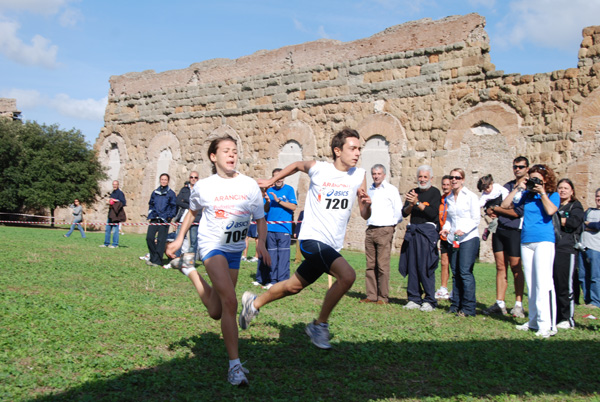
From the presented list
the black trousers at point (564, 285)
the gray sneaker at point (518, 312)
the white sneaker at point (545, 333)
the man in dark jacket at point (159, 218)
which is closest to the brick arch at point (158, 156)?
the man in dark jacket at point (159, 218)

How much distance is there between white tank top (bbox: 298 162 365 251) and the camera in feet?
17.4

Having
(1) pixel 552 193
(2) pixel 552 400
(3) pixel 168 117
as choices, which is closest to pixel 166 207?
(1) pixel 552 193

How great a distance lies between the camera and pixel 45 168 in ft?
84.3

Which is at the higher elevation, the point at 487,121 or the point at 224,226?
the point at 487,121

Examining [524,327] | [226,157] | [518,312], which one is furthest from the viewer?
[518,312]

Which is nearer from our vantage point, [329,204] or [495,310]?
[329,204]

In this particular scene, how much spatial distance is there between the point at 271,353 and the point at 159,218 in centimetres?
713

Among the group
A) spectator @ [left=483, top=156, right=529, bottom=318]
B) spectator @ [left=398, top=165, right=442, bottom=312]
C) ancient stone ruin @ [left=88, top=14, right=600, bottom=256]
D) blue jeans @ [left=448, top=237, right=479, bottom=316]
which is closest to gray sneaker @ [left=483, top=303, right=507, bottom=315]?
spectator @ [left=483, top=156, right=529, bottom=318]

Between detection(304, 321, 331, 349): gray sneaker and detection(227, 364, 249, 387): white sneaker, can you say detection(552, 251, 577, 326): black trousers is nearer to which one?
detection(304, 321, 331, 349): gray sneaker

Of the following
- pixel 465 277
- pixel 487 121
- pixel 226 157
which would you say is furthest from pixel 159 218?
pixel 487 121

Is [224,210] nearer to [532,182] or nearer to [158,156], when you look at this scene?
[532,182]

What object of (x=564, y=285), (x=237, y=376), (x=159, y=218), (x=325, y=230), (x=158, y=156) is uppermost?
(x=158, y=156)

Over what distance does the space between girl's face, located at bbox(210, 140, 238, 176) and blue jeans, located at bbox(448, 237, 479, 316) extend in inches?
153

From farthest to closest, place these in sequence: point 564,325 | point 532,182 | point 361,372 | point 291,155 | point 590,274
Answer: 1. point 291,155
2. point 590,274
3. point 564,325
4. point 532,182
5. point 361,372
